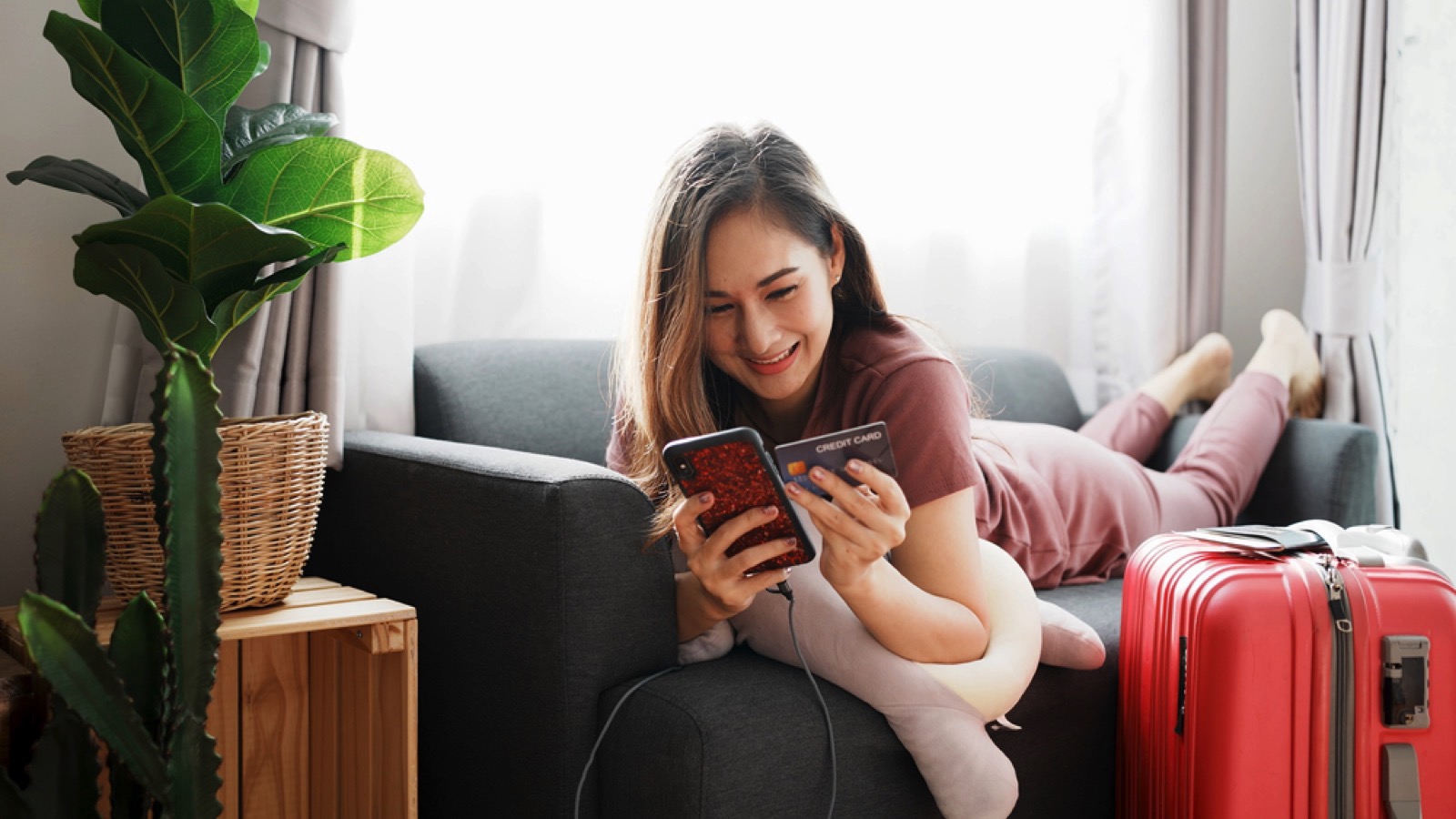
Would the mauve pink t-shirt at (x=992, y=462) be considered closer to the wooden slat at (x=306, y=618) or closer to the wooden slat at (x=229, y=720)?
the wooden slat at (x=306, y=618)

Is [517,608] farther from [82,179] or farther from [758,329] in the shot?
[82,179]

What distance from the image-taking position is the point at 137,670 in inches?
37.1

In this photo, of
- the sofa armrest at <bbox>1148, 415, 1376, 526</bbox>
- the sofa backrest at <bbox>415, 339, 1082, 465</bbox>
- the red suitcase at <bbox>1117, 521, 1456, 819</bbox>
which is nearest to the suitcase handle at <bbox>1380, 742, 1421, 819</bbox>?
the red suitcase at <bbox>1117, 521, 1456, 819</bbox>

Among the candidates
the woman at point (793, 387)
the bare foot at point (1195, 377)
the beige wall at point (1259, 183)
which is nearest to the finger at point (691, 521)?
the woman at point (793, 387)

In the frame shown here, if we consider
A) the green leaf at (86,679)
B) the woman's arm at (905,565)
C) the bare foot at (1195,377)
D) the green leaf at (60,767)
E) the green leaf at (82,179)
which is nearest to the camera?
the green leaf at (86,679)

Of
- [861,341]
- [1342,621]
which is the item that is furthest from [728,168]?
[1342,621]

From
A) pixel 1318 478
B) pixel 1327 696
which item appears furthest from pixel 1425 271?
pixel 1327 696

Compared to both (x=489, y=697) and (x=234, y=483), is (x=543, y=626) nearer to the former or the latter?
(x=489, y=697)

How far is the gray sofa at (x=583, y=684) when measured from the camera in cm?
104

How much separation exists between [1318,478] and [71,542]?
1.95 meters

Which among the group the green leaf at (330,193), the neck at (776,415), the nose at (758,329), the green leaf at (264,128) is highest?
the green leaf at (264,128)

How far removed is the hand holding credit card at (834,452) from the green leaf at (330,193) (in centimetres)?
53

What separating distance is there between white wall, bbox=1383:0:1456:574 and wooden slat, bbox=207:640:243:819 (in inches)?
85.5

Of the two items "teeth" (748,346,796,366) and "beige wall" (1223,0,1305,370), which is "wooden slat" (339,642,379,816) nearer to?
"teeth" (748,346,796,366)
